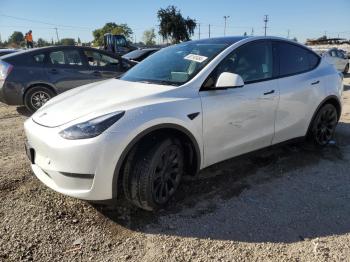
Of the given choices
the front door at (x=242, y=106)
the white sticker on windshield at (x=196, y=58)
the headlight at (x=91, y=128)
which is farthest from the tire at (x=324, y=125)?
the headlight at (x=91, y=128)

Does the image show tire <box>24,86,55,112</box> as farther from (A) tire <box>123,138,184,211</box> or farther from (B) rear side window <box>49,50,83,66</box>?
(A) tire <box>123,138,184,211</box>

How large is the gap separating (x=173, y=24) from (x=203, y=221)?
4812 cm

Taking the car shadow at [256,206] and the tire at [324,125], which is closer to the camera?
the car shadow at [256,206]

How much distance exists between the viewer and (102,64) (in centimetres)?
809

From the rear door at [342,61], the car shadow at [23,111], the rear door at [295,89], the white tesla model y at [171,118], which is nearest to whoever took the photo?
the white tesla model y at [171,118]

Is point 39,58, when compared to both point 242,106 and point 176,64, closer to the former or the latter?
point 176,64

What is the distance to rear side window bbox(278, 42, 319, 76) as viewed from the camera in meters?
4.31

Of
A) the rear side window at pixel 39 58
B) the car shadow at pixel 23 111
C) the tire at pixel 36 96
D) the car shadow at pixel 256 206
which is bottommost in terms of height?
the car shadow at pixel 23 111

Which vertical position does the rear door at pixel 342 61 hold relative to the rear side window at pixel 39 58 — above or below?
below

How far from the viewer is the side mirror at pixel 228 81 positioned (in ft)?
10.9

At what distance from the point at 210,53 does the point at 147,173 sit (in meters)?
1.55

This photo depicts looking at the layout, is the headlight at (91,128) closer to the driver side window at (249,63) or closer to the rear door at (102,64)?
the driver side window at (249,63)

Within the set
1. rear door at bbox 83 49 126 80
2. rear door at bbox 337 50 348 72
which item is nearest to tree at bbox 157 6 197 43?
rear door at bbox 337 50 348 72

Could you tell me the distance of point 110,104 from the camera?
10.1 feet
